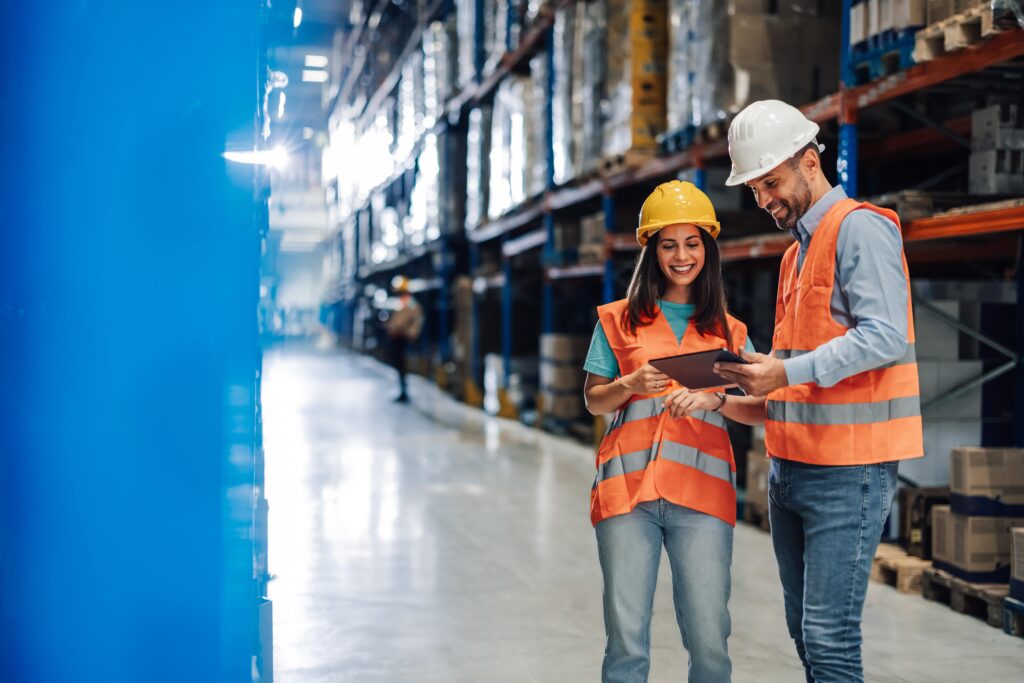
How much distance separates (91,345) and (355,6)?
97.7ft

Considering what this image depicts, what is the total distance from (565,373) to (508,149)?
123 inches

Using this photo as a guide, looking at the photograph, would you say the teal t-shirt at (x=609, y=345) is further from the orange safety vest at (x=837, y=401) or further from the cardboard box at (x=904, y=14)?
the cardboard box at (x=904, y=14)

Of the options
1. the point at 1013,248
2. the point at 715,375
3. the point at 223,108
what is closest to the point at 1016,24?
the point at 1013,248

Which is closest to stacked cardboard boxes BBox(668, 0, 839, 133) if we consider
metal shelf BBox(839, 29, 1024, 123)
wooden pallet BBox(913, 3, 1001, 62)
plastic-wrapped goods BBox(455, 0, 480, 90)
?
metal shelf BBox(839, 29, 1024, 123)

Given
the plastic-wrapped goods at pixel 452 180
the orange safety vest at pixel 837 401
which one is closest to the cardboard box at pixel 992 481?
the orange safety vest at pixel 837 401

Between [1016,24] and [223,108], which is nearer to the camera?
[223,108]

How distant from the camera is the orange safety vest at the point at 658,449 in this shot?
8.13 ft

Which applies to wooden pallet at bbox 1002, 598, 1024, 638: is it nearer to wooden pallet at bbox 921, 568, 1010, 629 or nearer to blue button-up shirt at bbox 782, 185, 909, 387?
wooden pallet at bbox 921, 568, 1010, 629

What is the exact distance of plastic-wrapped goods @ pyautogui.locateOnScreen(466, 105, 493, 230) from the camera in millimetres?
13961

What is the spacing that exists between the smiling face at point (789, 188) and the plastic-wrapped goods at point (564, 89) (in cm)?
731

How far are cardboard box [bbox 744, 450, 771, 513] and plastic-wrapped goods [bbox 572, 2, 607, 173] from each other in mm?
3663

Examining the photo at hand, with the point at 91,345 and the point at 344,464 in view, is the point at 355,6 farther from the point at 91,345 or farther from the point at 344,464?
the point at 91,345

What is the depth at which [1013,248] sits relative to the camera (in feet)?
19.6

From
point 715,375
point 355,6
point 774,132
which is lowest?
point 715,375
